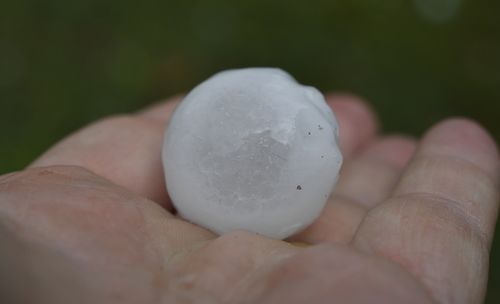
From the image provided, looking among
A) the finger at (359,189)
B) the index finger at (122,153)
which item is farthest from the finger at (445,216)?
the index finger at (122,153)

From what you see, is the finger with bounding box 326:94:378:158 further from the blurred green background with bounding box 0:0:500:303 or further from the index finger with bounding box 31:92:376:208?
the index finger with bounding box 31:92:376:208

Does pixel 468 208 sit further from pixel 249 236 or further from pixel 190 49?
pixel 190 49

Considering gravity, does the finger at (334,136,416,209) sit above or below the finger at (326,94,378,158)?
below

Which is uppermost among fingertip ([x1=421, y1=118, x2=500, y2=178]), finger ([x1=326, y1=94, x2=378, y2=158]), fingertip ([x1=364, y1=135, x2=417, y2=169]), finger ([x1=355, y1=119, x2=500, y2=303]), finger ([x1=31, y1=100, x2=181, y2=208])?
fingertip ([x1=421, y1=118, x2=500, y2=178])

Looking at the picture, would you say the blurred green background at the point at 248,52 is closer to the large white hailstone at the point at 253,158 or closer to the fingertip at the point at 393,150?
the fingertip at the point at 393,150

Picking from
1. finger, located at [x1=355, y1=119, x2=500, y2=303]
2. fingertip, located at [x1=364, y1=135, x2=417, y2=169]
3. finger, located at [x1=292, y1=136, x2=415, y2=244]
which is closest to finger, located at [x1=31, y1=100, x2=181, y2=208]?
finger, located at [x1=292, y1=136, x2=415, y2=244]

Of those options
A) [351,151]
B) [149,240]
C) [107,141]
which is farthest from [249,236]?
[351,151]

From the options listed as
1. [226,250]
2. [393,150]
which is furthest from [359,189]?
[226,250]
